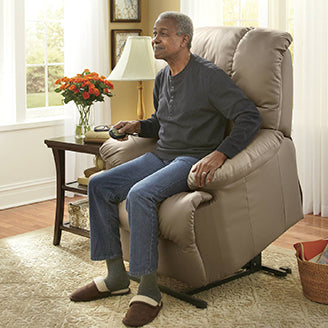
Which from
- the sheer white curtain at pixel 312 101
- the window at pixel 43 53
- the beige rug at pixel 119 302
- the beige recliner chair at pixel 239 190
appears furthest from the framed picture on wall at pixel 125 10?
the beige rug at pixel 119 302

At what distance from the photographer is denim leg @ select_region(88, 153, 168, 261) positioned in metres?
A: 2.44

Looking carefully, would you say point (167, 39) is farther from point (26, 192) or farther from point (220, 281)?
point (26, 192)

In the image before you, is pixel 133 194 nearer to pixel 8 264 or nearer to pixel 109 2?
pixel 8 264

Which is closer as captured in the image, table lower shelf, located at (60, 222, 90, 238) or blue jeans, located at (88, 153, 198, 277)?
blue jeans, located at (88, 153, 198, 277)

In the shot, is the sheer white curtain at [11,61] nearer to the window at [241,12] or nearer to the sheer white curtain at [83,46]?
the sheer white curtain at [83,46]

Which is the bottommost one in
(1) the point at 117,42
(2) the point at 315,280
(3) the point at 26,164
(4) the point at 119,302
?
(4) the point at 119,302

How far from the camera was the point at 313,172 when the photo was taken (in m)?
3.70

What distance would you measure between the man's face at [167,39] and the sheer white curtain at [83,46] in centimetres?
185

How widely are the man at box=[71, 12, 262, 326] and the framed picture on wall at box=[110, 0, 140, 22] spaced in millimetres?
2019

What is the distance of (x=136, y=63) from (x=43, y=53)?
1238mm

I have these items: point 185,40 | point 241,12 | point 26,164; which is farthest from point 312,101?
point 26,164

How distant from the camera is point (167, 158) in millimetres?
2564

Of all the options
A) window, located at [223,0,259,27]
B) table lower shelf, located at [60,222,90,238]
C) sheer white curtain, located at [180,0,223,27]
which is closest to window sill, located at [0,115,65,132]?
table lower shelf, located at [60,222,90,238]

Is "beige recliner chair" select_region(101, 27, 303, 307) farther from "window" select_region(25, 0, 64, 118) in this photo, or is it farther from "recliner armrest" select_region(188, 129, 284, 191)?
"window" select_region(25, 0, 64, 118)
